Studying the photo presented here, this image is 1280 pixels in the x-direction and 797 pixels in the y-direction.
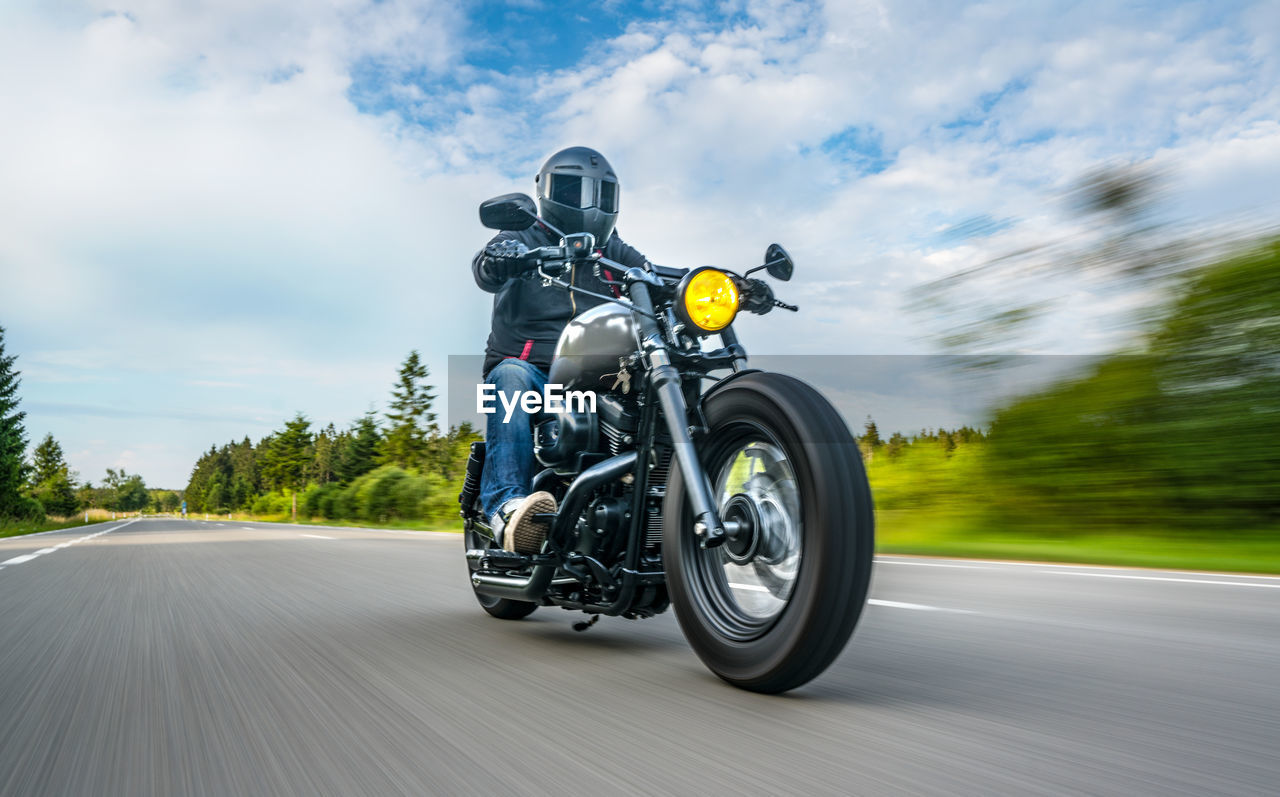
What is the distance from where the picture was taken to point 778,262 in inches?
123

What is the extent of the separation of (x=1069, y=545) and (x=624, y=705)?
8.82 metres

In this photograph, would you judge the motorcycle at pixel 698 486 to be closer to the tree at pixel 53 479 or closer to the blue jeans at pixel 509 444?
the blue jeans at pixel 509 444

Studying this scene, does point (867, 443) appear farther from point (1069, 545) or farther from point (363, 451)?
point (363, 451)

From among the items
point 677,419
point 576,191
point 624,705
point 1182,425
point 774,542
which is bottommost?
point 624,705

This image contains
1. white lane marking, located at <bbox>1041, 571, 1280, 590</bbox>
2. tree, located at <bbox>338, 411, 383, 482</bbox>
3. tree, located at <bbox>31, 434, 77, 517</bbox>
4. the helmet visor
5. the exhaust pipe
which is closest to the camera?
the exhaust pipe

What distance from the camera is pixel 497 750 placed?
2088 mm

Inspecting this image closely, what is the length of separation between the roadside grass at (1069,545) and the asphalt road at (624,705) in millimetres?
3279

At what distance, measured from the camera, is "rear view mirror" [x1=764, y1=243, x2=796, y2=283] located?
3125 mm

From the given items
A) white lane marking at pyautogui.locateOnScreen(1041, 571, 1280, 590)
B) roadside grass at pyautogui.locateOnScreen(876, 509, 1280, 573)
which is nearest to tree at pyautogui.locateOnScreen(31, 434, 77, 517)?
roadside grass at pyautogui.locateOnScreen(876, 509, 1280, 573)

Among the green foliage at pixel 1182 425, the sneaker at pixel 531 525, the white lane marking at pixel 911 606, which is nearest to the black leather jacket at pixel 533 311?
the sneaker at pixel 531 525

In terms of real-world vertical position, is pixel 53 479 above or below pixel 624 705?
above

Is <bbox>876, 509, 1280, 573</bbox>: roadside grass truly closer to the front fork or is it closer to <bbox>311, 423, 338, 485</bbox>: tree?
the front fork

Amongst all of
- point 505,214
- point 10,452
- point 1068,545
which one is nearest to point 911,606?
point 505,214

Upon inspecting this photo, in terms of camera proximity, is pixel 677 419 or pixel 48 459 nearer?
pixel 677 419
